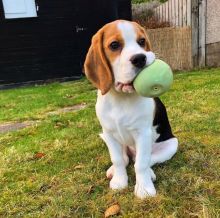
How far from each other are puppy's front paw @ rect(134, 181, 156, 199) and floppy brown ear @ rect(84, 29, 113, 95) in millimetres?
839

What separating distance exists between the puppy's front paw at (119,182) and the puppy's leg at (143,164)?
0.21 meters

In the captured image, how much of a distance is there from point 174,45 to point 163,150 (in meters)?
9.69

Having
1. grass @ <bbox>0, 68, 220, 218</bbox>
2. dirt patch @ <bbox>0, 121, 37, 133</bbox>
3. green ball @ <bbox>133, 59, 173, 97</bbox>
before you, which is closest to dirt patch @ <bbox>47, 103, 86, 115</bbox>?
grass @ <bbox>0, 68, 220, 218</bbox>

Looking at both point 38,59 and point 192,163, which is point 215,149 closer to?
point 192,163

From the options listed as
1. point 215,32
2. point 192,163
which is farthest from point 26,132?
point 215,32

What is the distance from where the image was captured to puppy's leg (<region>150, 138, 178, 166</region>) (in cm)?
393

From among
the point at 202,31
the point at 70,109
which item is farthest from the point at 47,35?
the point at 70,109

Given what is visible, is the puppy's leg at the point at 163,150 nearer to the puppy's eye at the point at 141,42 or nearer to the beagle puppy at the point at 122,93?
the beagle puppy at the point at 122,93

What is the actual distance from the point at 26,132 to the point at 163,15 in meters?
10.3

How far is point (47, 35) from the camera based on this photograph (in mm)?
13305

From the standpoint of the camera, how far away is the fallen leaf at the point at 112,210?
321 cm

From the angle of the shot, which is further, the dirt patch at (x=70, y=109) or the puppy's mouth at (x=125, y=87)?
the dirt patch at (x=70, y=109)

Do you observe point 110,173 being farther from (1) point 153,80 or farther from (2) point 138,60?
(2) point 138,60

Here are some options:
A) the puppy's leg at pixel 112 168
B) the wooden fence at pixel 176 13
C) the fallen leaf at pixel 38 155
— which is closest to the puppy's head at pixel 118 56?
the puppy's leg at pixel 112 168
